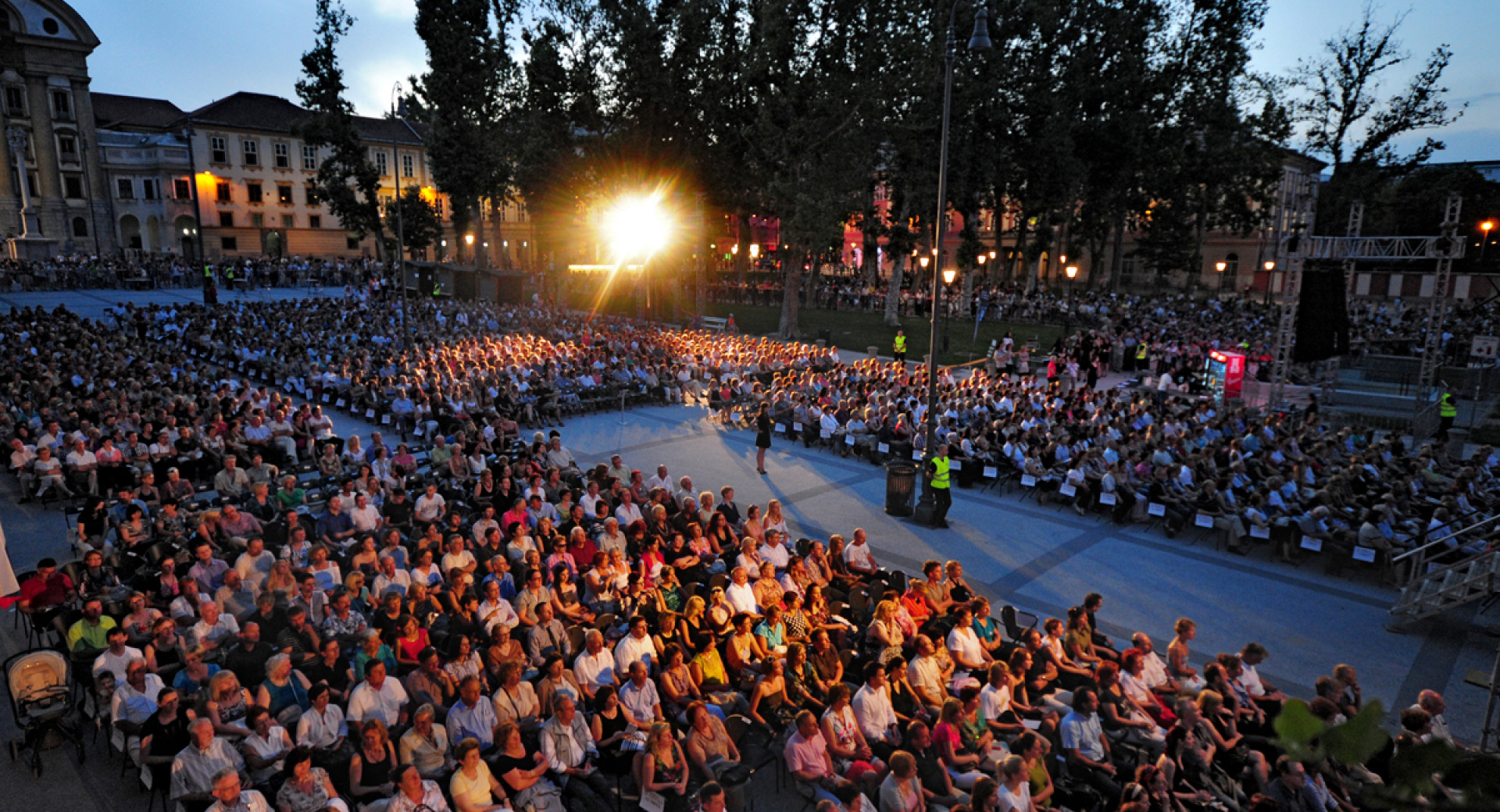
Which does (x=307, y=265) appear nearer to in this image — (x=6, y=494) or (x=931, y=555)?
(x=6, y=494)

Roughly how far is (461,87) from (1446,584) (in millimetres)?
46555

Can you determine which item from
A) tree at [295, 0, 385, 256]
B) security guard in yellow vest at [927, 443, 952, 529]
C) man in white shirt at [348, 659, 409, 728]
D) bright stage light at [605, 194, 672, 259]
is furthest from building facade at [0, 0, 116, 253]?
man in white shirt at [348, 659, 409, 728]

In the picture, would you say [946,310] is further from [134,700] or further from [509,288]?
[134,700]

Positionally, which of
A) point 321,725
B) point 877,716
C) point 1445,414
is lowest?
point 877,716

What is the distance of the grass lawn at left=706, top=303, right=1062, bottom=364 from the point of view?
3481 centimetres

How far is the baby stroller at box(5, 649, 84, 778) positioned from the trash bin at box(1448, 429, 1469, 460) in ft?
75.1

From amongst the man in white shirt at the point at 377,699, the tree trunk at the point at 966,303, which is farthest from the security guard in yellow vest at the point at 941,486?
the tree trunk at the point at 966,303

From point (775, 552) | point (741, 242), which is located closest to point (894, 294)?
point (741, 242)

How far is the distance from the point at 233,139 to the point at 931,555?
73.8 m

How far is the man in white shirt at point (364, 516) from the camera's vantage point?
1105 centimetres

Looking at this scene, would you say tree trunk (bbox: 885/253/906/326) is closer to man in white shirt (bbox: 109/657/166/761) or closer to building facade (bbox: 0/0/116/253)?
man in white shirt (bbox: 109/657/166/761)

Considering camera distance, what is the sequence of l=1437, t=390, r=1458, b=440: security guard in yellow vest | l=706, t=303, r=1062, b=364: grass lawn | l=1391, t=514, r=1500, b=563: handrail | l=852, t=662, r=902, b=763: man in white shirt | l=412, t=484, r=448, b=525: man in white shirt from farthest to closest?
1. l=706, t=303, r=1062, b=364: grass lawn
2. l=1437, t=390, r=1458, b=440: security guard in yellow vest
3. l=412, t=484, r=448, b=525: man in white shirt
4. l=1391, t=514, r=1500, b=563: handrail
5. l=852, t=662, r=902, b=763: man in white shirt

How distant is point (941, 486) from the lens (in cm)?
1373

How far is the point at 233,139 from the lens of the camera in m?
66.2
